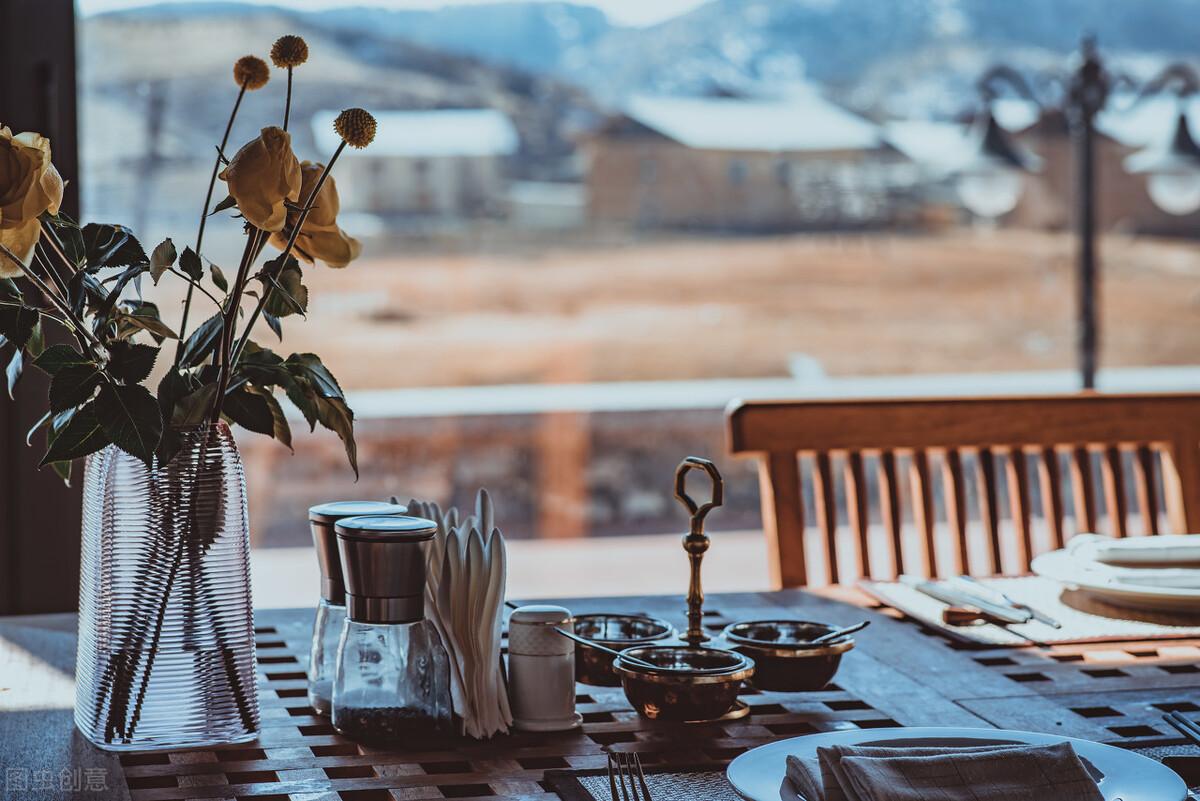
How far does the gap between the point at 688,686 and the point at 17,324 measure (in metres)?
0.42

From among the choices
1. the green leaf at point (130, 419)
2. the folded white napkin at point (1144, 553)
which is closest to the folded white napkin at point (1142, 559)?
the folded white napkin at point (1144, 553)

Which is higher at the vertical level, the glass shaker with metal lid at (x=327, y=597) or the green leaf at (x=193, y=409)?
the green leaf at (x=193, y=409)

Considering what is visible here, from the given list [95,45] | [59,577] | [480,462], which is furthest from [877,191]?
[59,577]

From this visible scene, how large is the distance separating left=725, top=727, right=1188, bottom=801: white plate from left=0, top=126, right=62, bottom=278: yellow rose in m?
0.45

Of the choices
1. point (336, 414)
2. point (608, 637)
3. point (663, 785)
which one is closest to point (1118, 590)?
point (608, 637)

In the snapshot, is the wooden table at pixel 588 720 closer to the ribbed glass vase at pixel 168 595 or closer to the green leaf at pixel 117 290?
the ribbed glass vase at pixel 168 595

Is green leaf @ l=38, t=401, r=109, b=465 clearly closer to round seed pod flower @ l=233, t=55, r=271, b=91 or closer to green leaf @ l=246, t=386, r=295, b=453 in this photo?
green leaf @ l=246, t=386, r=295, b=453

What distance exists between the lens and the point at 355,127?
2.52 feet

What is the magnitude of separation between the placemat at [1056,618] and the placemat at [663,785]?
38cm

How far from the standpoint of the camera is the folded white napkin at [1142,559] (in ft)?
3.83

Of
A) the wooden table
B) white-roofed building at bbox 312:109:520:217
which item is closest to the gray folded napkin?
the wooden table

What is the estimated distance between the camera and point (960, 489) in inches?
60.6

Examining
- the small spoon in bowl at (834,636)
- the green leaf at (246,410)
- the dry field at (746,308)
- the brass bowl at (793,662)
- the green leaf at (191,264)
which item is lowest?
the brass bowl at (793,662)

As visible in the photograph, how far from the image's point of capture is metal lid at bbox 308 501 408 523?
856 mm
